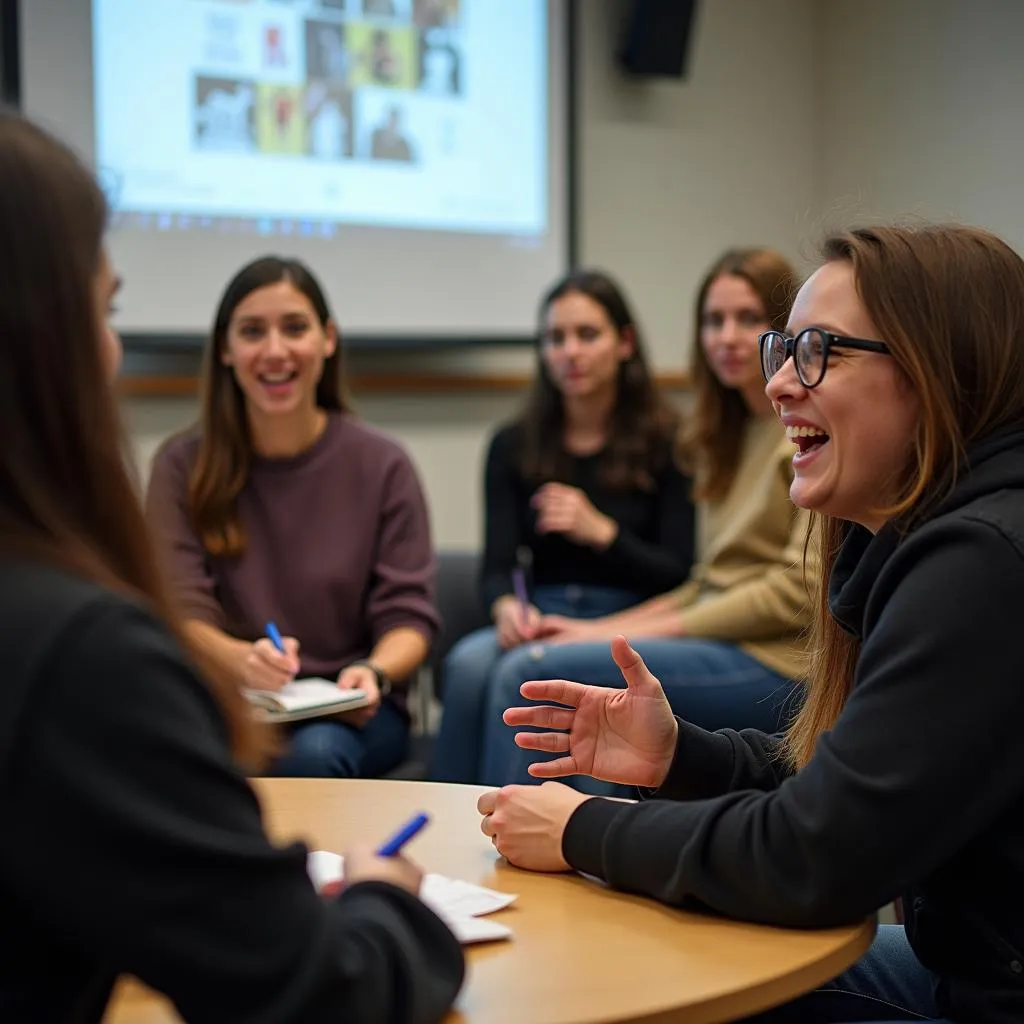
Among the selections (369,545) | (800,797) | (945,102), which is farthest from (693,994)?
(945,102)

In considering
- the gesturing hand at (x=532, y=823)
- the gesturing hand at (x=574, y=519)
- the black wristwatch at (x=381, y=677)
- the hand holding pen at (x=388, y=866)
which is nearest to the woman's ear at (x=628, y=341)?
the gesturing hand at (x=574, y=519)

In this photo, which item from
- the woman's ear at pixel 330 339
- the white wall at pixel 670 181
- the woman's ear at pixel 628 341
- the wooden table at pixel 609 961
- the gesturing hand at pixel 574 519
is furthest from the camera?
the white wall at pixel 670 181

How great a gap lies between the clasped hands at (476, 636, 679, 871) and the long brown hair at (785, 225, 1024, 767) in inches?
11.3

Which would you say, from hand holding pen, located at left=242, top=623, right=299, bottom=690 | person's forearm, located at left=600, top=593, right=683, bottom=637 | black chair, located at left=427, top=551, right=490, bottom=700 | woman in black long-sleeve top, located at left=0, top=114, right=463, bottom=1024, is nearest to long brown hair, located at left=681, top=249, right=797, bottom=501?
person's forearm, located at left=600, top=593, right=683, bottom=637

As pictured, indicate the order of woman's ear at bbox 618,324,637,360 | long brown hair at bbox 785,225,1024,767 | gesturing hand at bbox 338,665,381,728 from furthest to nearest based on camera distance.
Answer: woman's ear at bbox 618,324,637,360 < gesturing hand at bbox 338,665,381,728 < long brown hair at bbox 785,225,1024,767

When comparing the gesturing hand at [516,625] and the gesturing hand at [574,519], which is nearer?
the gesturing hand at [516,625]

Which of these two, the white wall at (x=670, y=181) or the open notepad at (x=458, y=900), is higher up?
the white wall at (x=670, y=181)

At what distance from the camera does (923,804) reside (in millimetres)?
959

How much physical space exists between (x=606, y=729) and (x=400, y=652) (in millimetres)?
1214

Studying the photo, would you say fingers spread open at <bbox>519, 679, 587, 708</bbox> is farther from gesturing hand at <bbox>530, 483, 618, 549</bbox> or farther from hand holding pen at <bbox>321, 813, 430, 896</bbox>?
gesturing hand at <bbox>530, 483, 618, 549</bbox>

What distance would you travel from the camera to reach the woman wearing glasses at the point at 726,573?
2.48 m

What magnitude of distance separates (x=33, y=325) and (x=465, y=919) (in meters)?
0.57

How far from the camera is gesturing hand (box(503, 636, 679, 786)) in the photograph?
1.25 meters

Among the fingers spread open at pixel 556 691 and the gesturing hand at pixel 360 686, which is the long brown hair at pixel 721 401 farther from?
the fingers spread open at pixel 556 691
